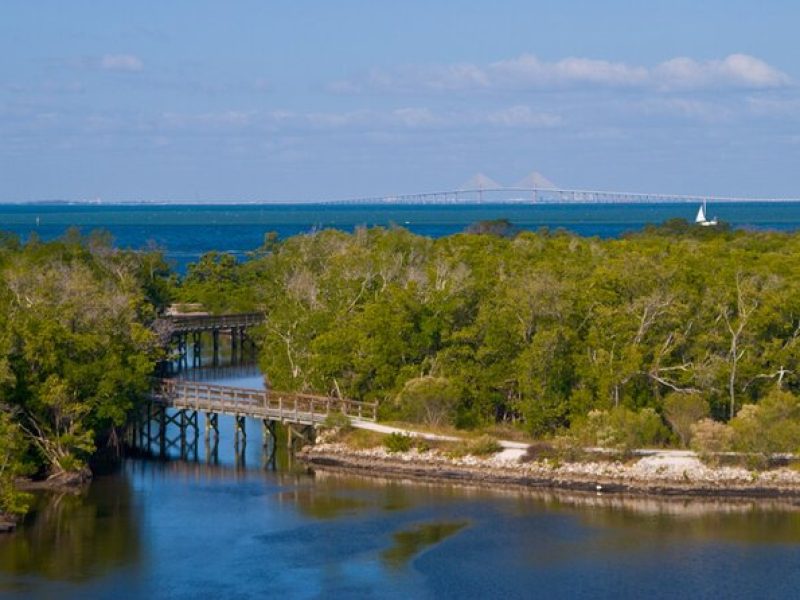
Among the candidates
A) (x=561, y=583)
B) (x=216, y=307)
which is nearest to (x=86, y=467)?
(x=561, y=583)

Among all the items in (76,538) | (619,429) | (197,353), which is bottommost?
(76,538)

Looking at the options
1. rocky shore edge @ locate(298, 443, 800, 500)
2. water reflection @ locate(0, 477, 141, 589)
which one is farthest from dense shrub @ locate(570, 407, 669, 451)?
water reflection @ locate(0, 477, 141, 589)

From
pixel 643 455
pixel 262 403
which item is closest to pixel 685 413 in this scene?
pixel 643 455

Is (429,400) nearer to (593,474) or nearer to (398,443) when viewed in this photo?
(398,443)

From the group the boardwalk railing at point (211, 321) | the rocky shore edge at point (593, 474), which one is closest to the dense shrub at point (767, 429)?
the rocky shore edge at point (593, 474)

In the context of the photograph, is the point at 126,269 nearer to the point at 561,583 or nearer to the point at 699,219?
the point at 561,583

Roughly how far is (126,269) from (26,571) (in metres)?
42.0

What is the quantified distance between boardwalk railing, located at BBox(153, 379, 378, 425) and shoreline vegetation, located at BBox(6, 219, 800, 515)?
1089 millimetres

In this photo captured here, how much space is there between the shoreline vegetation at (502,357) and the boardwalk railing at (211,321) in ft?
57.1

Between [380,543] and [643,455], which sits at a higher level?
[643,455]

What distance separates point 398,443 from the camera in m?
55.5

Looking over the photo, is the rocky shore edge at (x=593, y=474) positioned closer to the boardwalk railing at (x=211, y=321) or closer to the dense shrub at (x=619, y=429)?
the dense shrub at (x=619, y=429)

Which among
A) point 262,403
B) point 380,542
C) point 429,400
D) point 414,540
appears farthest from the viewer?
point 262,403

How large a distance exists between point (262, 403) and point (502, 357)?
388 inches
